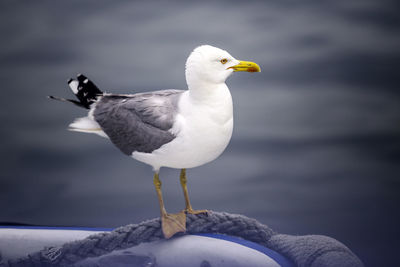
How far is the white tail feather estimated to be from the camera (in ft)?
8.38

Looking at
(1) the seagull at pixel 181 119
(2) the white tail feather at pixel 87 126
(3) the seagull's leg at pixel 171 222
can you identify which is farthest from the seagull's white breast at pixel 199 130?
(2) the white tail feather at pixel 87 126

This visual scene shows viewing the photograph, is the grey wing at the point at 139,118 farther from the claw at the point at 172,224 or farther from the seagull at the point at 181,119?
the claw at the point at 172,224

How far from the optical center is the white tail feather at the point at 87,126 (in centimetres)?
255

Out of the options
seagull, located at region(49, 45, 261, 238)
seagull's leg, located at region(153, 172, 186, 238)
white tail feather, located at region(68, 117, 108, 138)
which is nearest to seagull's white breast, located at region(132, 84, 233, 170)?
seagull, located at region(49, 45, 261, 238)

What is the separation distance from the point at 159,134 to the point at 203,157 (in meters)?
0.20

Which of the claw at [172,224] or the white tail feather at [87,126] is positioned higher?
the white tail feather at [87,126]

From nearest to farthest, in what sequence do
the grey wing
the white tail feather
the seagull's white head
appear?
the seagull's white head → the grey wing → the white tail feather

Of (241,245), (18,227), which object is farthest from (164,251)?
(18,227)

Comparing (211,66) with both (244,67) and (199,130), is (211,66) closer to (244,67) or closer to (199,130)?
(244,67)

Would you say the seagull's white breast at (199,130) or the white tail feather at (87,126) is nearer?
the seagull's white breast at (199,130)

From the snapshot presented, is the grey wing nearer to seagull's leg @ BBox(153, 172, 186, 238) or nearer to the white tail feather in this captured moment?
the white tail feather

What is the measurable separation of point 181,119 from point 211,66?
0.79ft

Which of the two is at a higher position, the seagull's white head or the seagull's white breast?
the seagull's white head

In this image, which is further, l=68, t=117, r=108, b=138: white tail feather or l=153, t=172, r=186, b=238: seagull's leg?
l=68, t=117, r=108, b=138: white tail feather
